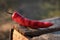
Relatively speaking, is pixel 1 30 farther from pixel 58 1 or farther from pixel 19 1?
pixel 58 1

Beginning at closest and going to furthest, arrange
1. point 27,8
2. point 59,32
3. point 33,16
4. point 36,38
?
point 36,38, point 59,32, point 33,16, point 27,8

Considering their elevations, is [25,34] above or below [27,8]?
below

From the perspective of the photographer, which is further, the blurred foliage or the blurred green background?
the blurred foliage

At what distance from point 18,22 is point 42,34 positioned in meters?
0.32

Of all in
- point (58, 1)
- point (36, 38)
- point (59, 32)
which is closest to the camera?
point (36, 38)

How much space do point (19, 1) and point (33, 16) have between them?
2.82 feet

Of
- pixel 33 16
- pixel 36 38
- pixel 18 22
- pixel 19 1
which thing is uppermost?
pixel 19 1

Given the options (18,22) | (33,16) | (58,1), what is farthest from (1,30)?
(18,22)

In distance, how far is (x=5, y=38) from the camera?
4816 millimetres

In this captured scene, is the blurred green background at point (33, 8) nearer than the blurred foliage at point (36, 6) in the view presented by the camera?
Yes

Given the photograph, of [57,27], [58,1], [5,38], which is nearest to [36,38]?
[57,27]

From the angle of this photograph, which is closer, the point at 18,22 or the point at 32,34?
the point at 32,34

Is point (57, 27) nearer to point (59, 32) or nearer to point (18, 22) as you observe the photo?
point (59, 32)

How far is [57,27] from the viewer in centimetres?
219
